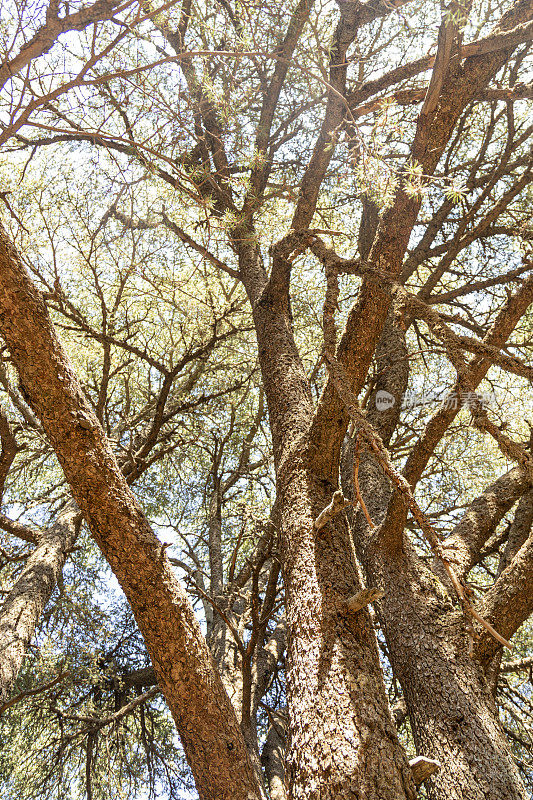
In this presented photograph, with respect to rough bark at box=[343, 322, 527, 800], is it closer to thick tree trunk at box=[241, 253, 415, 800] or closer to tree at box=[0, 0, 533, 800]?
tree at box=[0, 0, 533, 800]

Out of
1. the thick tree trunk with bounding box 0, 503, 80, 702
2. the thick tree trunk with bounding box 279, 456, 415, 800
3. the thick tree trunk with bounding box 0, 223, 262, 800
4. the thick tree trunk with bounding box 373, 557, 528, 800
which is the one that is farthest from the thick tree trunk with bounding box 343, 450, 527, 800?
the thick tree trunk with bounding box 0, 503, 80, 702

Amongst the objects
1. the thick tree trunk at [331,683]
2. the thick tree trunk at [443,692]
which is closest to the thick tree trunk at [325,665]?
the thick tree trunk at [331,683]

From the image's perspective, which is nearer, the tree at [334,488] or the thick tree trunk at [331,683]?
the thick tree trunk at [331,683]

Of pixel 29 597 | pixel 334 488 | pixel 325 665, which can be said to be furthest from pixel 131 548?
pixel 29 597

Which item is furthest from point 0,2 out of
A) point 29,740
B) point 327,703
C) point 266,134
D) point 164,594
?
point 29,740

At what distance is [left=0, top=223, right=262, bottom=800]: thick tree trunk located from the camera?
167 cm

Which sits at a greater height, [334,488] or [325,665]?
[334,488]

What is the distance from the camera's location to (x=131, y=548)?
1818mm

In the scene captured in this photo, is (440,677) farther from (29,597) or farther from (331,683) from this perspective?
(29,597)

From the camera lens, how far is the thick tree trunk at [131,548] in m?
1.67

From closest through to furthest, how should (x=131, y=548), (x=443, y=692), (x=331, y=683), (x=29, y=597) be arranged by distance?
(x=331, y=683) → (x=131, y=548) → (x=443, y=692) → (x=29, y=597)

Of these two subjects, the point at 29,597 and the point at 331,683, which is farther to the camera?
the point at 29,597

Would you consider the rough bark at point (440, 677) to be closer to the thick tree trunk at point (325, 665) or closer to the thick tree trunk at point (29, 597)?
the thick tree trunk at point (325, 665)

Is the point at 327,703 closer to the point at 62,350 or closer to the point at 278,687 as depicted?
the point at 62,350
